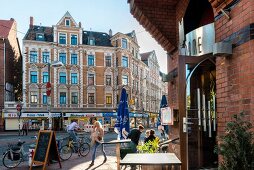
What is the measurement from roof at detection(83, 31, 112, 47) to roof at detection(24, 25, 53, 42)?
4.90 metres

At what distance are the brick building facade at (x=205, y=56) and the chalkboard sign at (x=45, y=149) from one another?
15.7ft

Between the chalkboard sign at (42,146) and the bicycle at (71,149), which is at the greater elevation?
the chalkboard sign at (42,146)

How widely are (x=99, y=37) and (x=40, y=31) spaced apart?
343 inches

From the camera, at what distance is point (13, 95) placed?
47750 millimetres

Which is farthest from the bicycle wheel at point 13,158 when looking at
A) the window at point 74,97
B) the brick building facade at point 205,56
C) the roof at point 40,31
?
the roof at point 40,31

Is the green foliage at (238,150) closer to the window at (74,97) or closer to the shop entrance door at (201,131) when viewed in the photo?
the shop entrance door at (201,131)

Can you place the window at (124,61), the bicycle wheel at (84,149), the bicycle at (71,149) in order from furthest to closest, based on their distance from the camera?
the window at (124,61) → the bicycle wheel at (84,149) → the bicycle at (71,149)

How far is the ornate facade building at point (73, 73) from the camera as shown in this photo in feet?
141

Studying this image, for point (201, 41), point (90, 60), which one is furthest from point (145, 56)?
point (201, 41)

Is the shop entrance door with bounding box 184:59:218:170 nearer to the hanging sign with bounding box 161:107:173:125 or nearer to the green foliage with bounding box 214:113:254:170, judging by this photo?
the hanging sign with bounding box 161:107:173:125

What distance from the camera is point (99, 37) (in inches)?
1913

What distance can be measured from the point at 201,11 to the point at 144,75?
177 ft

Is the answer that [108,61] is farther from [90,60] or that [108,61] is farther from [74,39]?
[74,39]

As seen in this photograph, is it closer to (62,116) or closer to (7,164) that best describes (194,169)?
(7,164)
